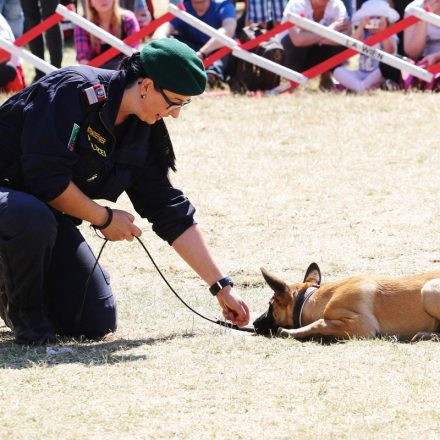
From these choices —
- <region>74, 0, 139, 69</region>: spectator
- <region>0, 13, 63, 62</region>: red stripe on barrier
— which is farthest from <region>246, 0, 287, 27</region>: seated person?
<region>0, 13, 63, 62</region>: red stripe on barrier

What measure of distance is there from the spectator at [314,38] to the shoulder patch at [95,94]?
6.85m

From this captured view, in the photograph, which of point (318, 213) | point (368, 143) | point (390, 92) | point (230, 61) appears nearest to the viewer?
point (318, 213)

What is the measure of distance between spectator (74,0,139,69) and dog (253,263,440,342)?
6328mm

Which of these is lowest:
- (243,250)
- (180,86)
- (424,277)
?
(243,250)

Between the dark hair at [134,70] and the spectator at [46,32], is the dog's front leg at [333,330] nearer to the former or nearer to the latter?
the dark hair at [134,70]

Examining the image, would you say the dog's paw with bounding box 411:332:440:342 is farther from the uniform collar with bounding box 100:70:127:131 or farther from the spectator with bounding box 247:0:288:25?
the spectator with bounding box 247:0:288:25

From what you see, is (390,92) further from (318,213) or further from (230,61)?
(318,213)

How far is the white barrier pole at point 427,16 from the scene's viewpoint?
10.5m

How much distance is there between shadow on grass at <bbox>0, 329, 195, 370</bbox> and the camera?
189 inches

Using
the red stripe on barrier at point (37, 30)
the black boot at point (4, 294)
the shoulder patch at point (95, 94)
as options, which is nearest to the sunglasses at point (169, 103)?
the shoulder patch at point (95, 94)

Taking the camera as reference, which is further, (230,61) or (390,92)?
(230,61)

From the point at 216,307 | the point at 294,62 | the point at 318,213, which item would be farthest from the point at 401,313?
the point at 294,62

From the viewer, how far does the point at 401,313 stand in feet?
17.5

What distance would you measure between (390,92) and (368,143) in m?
1.73
